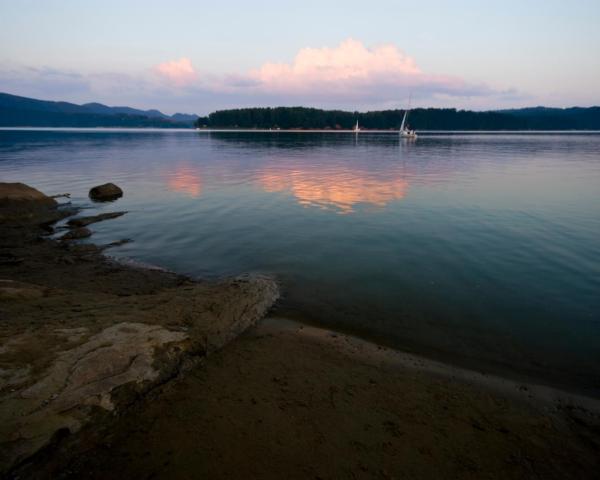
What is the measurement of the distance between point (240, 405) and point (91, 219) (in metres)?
18.3

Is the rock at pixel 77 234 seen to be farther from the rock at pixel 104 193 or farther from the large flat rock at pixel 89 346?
the rock at pixel 104 193

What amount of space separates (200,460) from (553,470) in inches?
199

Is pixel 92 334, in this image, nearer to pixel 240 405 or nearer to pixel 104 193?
pixel 240 405

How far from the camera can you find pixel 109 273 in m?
12.1

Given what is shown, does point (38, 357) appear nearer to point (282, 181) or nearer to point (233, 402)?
point (233, 402)

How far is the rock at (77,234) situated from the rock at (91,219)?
1.19 meters

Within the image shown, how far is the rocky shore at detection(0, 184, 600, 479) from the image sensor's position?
4785 millimetres

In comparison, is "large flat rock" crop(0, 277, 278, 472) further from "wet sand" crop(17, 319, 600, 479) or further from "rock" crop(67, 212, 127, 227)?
"rock" crop(67, 212, 127, 227)

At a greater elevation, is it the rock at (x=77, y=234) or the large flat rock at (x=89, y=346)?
the large flat rock at (x=89, y=346)

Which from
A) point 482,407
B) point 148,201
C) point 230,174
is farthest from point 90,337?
point 230,174

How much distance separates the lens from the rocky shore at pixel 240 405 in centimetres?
479

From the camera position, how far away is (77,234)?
17047 millimetres

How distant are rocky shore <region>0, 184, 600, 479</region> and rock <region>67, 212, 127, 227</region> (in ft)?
37.0

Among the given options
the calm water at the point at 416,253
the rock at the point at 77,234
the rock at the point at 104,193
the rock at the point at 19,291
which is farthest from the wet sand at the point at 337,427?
the rock at the point at 104,193
